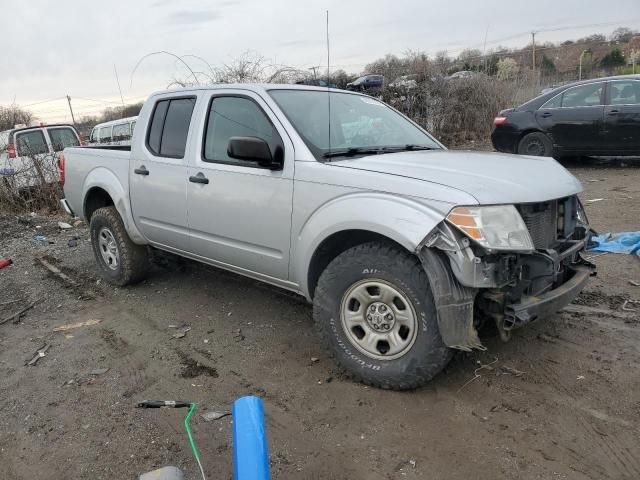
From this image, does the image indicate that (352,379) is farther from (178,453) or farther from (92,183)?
(92,183)

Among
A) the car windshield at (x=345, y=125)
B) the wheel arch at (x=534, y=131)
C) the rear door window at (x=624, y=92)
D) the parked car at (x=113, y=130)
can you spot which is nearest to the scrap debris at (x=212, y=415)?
the car windshield at (x=345, y=125)

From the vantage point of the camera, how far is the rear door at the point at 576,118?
376 inches

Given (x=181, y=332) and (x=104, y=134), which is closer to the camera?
(x=181, y=332)

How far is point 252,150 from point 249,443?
2.21 meters

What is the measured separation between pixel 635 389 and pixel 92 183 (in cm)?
502

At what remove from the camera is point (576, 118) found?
382 inches

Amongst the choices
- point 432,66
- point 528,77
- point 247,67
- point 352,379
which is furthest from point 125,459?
point 528,77

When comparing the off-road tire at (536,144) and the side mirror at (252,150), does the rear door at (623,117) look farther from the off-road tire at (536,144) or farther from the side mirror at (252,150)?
the side mirror at (252,150)

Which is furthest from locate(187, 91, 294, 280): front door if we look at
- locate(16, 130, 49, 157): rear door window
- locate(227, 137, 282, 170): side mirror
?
locate(16, 130, 49, 157): rear door window

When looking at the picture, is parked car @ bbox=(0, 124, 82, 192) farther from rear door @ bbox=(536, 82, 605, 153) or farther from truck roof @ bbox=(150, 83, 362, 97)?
rear door @ bbox=(536, 82, 605, 153)

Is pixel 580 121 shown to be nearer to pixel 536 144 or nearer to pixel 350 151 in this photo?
pixel 536 144

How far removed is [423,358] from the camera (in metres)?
3.07

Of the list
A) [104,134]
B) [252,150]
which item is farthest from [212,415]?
[104,134]

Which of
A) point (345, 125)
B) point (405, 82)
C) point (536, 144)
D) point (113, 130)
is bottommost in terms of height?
point (536, 144)
